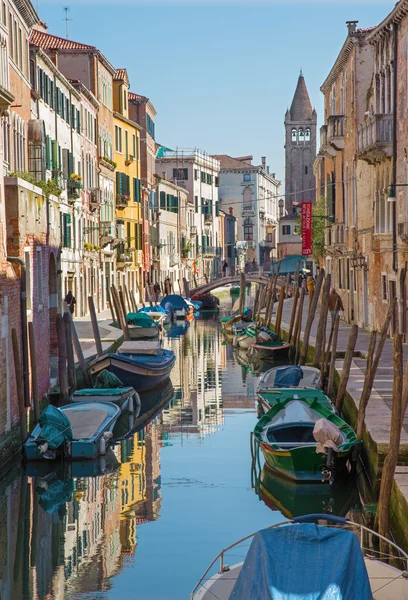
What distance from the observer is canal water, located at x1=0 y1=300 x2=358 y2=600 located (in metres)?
9.79

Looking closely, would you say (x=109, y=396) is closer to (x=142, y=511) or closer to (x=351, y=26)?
(x=142, y=511)

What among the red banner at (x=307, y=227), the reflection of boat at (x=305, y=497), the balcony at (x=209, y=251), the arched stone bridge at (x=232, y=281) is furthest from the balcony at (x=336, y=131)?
the balcony at (x=209, y=251)

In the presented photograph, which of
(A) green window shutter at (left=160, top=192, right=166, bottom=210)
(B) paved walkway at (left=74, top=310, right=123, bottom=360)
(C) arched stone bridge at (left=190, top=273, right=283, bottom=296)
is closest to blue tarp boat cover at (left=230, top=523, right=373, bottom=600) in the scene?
(B) paved walkway at (left=74, top=310, right=123, bottom=360)

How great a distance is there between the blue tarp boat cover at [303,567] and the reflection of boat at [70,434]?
7264 millimetres

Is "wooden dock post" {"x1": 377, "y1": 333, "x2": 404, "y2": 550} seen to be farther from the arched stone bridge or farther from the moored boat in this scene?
the arched stone bridge

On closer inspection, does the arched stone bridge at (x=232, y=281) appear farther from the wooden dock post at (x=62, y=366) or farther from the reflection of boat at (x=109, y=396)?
the wooden dock post at (x=62, y=366)

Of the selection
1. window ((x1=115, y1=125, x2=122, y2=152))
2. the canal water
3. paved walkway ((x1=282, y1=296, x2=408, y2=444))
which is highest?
window ((x1=115, y1=125, x2=122, y2=152))

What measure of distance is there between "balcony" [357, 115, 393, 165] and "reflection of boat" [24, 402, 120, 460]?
10690 millimetres

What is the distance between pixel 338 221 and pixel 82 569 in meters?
25.2

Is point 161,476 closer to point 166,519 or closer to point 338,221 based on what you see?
point 166,519

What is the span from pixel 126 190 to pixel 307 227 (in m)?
9.16

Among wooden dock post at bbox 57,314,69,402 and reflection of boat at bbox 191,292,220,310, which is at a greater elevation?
wooden dock post at bbox 57,314,69,402

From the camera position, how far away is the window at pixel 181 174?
238 ft

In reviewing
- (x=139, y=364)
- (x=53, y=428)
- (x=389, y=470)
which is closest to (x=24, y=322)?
(x=53, y=428)
